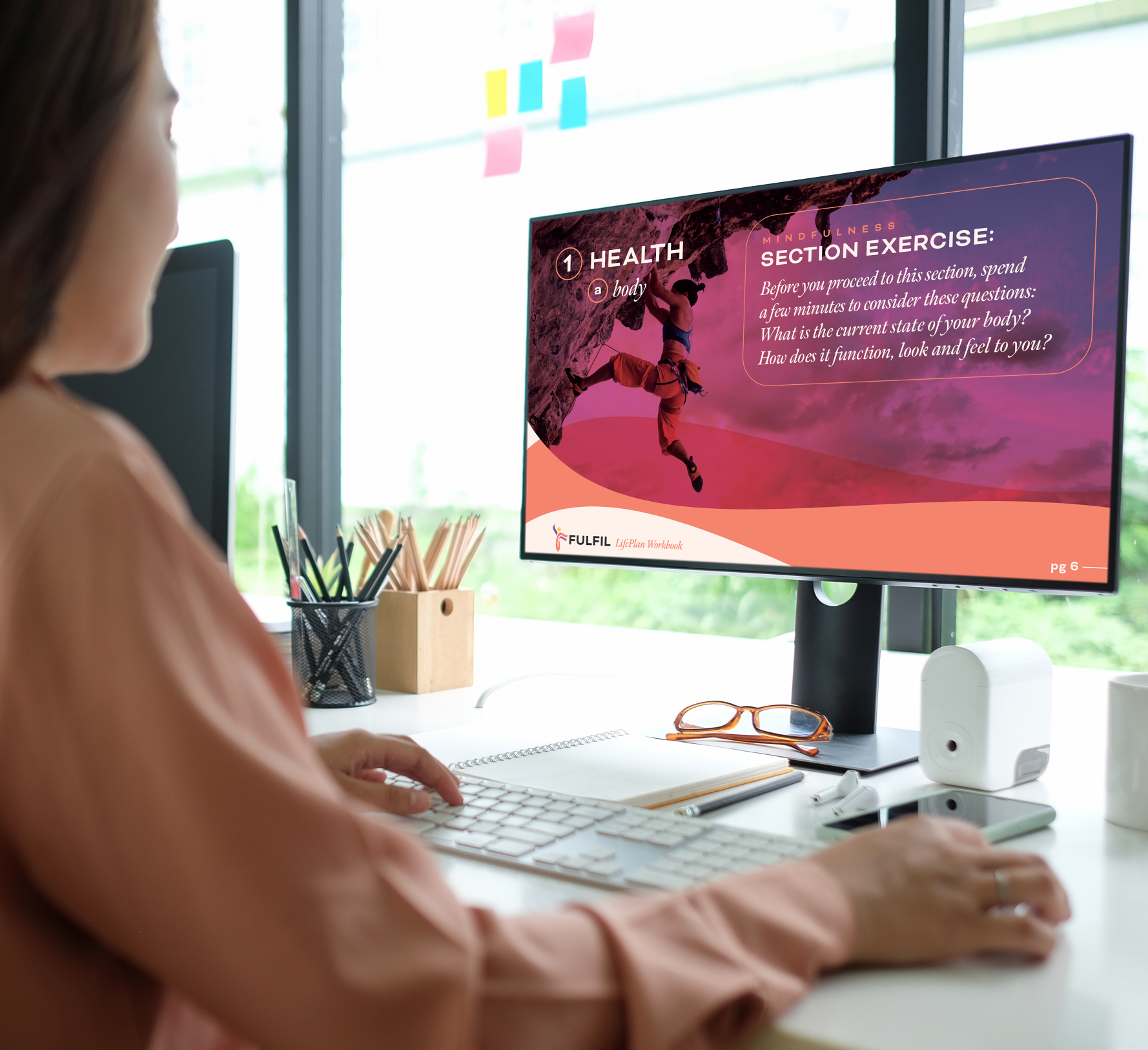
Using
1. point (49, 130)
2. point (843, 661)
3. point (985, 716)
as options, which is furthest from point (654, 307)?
point (49, 130)

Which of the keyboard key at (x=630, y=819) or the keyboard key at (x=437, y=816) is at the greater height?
the keyboard key at (x=630, y=819)

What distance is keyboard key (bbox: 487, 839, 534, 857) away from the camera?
702mm

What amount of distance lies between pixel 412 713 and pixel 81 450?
2.87 ft

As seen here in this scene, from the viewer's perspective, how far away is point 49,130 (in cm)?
43

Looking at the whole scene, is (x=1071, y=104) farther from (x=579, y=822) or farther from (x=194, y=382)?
(x=579, y=822)

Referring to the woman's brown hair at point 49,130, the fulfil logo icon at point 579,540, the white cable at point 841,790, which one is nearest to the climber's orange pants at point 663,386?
the fulfil logo icon at point 579,540

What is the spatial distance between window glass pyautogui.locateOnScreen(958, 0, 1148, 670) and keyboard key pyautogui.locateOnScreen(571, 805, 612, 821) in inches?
38.5

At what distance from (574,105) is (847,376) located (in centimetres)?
105

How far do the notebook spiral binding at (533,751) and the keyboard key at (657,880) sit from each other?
304 millimetres

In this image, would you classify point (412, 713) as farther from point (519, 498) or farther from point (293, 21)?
point (293, 21)

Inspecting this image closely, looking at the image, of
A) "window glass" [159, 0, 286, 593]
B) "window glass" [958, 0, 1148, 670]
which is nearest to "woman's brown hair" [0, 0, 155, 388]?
"window glass" [958, 0, 1148, 670]

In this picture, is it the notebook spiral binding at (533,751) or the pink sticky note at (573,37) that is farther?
the pink sticky note at (573,37)

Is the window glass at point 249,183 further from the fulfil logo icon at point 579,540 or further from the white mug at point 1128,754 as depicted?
the white mug at point 1128,754

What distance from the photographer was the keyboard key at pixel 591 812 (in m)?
0.76
